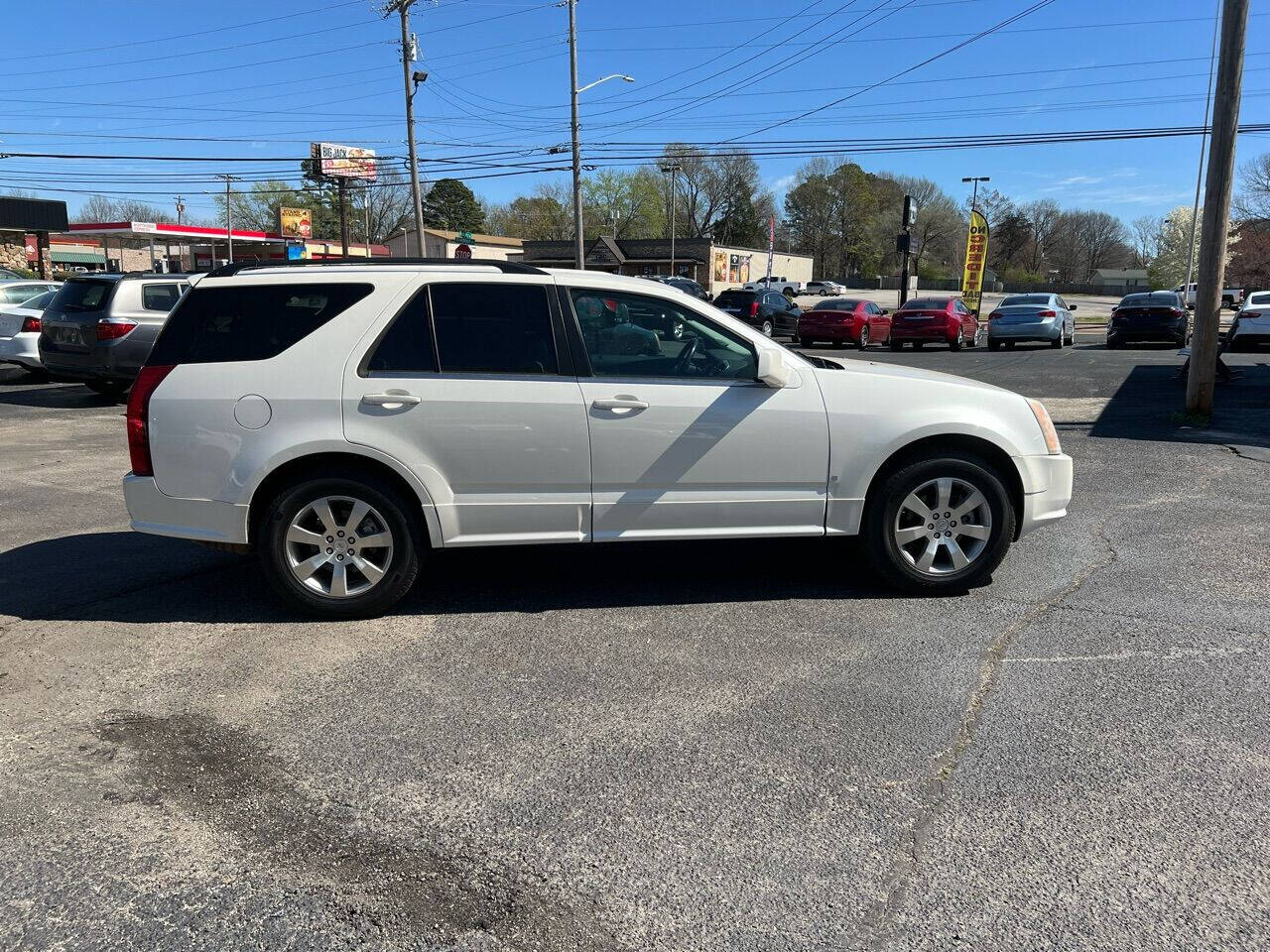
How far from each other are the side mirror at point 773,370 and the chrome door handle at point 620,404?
2.06ft

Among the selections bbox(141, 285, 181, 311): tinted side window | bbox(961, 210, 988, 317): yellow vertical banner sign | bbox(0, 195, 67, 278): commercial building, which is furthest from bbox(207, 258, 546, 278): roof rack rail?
bbox(0, 195, 67, 278): commercial building

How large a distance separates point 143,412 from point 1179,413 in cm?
1164

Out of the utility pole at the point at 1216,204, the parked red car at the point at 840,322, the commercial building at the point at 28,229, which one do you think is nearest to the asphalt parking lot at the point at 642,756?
the utility pole at the point at 1216,204

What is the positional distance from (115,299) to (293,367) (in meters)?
10.1

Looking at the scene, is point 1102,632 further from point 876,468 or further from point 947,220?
point 947,220

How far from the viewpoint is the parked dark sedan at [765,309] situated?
31.7m

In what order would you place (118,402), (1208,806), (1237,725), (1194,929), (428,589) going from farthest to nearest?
(118,402), (428,589), (1237,725), (1208,806), (1194,929)

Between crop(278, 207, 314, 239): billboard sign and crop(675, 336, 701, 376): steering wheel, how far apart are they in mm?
88416

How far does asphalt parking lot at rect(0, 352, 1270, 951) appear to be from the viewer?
269 centimetres

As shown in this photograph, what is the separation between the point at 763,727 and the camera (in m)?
3.80

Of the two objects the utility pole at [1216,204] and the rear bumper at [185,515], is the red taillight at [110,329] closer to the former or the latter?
the rear bumper at [185,515]

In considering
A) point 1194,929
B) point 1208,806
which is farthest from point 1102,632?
point 1194,929

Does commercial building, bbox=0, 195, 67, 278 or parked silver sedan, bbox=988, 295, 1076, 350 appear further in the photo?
commercial building, bbox=0, 195, 67, 278

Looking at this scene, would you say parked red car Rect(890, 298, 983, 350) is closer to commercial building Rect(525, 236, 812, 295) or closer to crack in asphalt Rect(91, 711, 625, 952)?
crack in asphalt Rect(91, 711, 625, 952)
